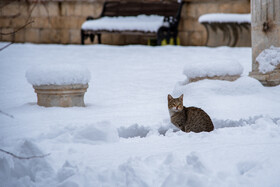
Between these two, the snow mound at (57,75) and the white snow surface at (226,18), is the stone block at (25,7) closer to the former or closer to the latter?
the white snow surface at (226,18)

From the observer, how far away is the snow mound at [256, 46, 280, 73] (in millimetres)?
5750

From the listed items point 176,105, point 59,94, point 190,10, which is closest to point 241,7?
point 190,10

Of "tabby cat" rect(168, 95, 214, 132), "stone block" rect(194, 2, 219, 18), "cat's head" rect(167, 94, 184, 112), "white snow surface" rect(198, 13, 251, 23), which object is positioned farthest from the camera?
"stone block" rect(194, 2, 219, 18)

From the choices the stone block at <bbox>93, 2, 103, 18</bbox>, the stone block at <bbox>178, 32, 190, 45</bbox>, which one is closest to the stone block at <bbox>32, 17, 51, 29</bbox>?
the stone block at <bbox>93, 2, 103, 18</bbox>

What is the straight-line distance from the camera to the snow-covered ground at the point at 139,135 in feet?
9.07

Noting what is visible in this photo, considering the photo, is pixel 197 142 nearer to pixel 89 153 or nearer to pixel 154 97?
pixel 89 153

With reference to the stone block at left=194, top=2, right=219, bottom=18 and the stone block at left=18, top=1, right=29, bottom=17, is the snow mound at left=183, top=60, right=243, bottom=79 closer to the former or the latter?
the stone block at left=194, top=2, right=219, bottom=18

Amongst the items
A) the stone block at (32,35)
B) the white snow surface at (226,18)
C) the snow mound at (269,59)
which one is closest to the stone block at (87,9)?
the stone block at (32,35)

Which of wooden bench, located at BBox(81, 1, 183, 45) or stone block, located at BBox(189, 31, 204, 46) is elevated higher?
wooden bench, located at BBox(81, 1, 183, 45)

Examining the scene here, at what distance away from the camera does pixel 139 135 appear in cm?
445

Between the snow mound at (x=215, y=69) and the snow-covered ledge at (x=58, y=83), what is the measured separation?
1553 mm

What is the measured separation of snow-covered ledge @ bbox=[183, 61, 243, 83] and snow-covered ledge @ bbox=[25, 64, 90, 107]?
5.07ft

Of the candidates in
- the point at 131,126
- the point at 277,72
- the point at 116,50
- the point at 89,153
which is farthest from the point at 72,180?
the point at 116,50

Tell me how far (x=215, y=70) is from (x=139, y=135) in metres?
1.99
